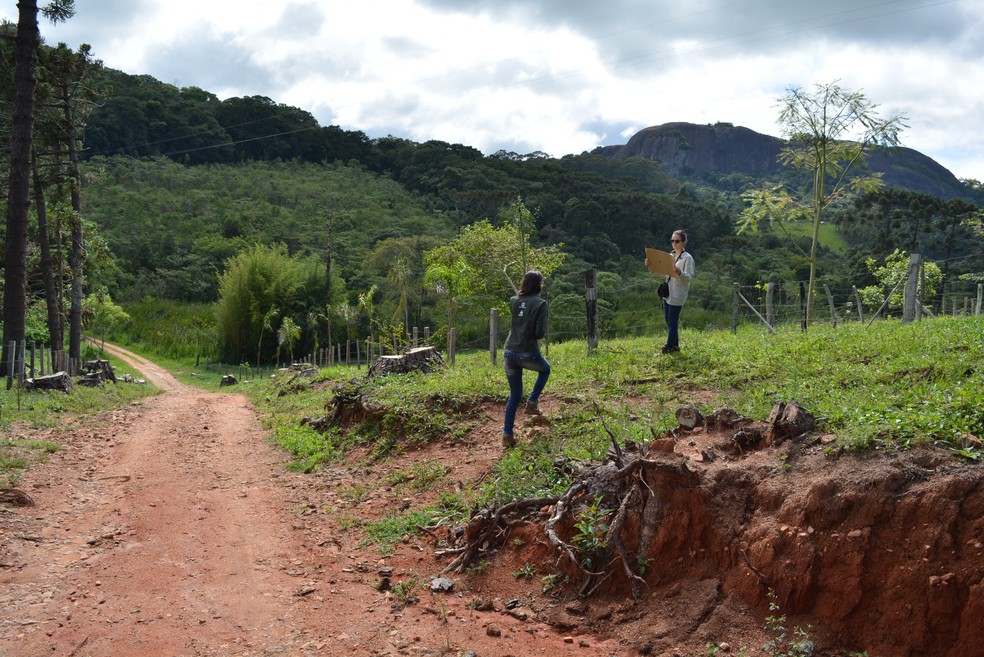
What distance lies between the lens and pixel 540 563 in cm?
478

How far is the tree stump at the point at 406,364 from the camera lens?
1135cm

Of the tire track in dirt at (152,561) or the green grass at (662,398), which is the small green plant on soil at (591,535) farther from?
the tire track in dirt at (152,561)

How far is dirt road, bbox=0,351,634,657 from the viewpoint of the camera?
3.92 meters

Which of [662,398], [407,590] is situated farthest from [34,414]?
[662,398]

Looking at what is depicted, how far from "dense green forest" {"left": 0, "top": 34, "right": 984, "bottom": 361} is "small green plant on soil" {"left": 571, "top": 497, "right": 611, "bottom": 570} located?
7848 mm

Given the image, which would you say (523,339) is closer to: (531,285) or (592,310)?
(531,285)

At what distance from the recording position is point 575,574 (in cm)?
454

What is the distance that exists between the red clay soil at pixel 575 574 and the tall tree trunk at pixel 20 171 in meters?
10.4

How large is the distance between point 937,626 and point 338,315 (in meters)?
37.0

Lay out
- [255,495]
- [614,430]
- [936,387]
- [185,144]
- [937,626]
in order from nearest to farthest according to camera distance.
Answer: [937,626], [936,387], [614,430], [255,495], [185,144]

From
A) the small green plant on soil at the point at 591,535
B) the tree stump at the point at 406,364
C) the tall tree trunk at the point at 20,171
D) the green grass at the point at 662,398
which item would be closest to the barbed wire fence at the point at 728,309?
the tree stump at the point at 406,364

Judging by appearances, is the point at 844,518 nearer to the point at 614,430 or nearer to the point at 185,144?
the point at 614,430

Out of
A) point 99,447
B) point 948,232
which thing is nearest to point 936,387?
point 99,447

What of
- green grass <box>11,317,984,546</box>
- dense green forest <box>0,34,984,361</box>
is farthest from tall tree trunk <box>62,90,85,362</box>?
green grass <box>11,317,984,546</box>
